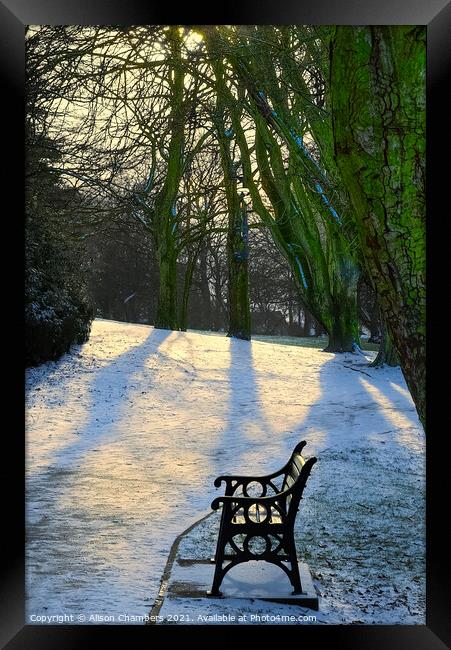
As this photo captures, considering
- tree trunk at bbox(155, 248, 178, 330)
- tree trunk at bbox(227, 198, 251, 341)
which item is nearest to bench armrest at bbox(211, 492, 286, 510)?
tree trunk at bbox(227, 198, 251, 341)

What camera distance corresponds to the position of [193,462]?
30.6ft

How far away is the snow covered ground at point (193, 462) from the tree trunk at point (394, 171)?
197cm

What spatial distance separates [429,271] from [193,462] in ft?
19.7

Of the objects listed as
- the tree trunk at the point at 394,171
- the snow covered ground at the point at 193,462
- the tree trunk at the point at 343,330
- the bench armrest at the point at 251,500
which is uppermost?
the tree trunk at the point at 394,171

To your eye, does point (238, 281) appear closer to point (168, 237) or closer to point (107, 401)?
point (168, 237)

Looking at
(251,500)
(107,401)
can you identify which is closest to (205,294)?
(107,401)

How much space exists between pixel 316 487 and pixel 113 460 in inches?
106

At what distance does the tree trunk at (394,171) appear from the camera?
12.8 feet

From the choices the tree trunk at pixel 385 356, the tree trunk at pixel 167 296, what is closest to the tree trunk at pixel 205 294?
the tree trunk at pixel 167 296

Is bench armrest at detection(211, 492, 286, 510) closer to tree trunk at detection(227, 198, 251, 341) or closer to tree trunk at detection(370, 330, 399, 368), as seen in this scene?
tree trunk at detection(370, 330, 399, 368)

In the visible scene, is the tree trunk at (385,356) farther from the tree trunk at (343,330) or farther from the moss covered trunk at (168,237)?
Result: the moss covered trunk at (168,237)
